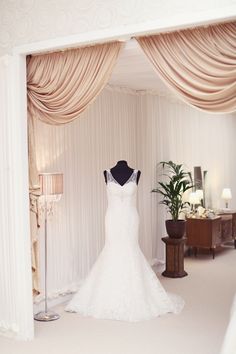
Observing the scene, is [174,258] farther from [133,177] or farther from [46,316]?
[46,316]

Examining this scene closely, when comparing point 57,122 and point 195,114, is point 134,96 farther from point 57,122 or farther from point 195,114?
point 57,122

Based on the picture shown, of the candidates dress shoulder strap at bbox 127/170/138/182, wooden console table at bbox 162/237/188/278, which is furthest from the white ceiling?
wooden console table at bbox 162/237/188/278

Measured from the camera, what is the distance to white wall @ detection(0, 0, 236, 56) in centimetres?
298

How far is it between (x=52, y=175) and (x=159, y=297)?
1.62 metres

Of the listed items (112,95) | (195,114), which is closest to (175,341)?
(112,95)

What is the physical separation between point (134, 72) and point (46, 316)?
8.93 feet

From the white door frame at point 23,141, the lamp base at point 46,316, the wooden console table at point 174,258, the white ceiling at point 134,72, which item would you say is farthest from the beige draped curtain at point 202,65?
the wooden console table at point 174,258

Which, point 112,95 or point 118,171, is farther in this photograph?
point 112,95

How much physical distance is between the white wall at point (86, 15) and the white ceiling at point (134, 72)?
0.26 metres

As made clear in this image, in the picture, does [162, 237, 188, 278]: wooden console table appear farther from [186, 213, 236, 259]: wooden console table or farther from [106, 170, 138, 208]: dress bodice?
[106, 170, 138, 208]: dress bodice

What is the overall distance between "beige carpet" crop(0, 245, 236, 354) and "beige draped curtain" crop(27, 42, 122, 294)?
52 centimetres

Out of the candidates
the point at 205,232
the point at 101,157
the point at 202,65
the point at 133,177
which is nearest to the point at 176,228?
the point at 205,232

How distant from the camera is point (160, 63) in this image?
10.6ft

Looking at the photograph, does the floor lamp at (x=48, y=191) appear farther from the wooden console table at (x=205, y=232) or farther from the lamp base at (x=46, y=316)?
the wooden console table at (x=205, y=232)
